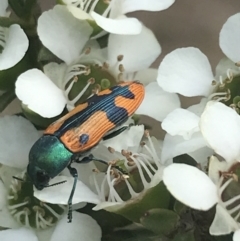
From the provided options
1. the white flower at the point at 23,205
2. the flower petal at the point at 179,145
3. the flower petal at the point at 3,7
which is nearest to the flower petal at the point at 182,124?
the flower petal at the point at 179,145

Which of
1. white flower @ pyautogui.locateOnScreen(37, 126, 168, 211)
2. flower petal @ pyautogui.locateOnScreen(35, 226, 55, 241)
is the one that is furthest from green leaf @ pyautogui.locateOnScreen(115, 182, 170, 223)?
flower petal @ pyautogui.locateOnScreen(35, 226, 55, 241)

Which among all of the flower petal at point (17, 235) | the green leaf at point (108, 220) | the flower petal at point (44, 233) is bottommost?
the flower petal at point (44, 233)

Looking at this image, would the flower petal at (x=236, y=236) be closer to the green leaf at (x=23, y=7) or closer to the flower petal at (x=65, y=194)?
Result: the flower petal at (x=65, y=194)

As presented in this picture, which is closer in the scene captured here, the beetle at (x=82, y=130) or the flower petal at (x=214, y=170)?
the flower petal at (x=214, y=170)

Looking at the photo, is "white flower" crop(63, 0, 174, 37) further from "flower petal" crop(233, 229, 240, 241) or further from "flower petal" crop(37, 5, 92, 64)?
"flower petal" crop(233, 229, 240, 241)

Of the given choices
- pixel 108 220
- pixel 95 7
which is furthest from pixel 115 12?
pixel 108 220

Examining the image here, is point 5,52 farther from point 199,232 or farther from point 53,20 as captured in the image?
point 199,232
